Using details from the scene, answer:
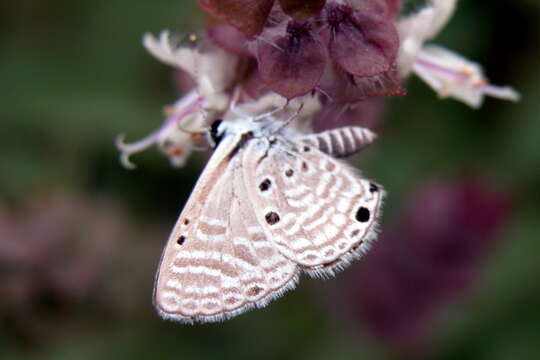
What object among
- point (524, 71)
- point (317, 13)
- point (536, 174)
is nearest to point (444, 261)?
point (536, 174)

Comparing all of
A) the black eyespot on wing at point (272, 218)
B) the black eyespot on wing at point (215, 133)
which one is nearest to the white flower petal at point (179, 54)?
the black eyespot on wing at point (215, 133)

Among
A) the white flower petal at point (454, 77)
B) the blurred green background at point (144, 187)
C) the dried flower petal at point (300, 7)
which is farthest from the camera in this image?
the blurred green background at point (144, 187)

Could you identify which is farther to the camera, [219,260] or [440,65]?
[440,65]

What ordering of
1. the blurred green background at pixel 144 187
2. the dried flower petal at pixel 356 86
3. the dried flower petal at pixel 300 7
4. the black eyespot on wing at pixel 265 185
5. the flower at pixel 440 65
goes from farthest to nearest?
the blurred green background at pixel 144 187
the flower at pixel 440 65
the black eyespot on wing at pixel 265 185
the dried flower petal at pixel 356 86
the dried flower petal at pixel 300 7

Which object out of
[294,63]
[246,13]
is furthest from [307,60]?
[246,13]

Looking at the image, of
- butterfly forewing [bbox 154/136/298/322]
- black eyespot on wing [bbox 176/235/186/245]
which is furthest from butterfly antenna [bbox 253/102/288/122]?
black eyespot on wing [bbox 176/235/186/245]

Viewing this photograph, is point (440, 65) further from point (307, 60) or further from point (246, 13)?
point (246, 13)

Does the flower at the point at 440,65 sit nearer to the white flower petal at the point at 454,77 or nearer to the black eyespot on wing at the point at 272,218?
the white flower petal at the point at 454,77
